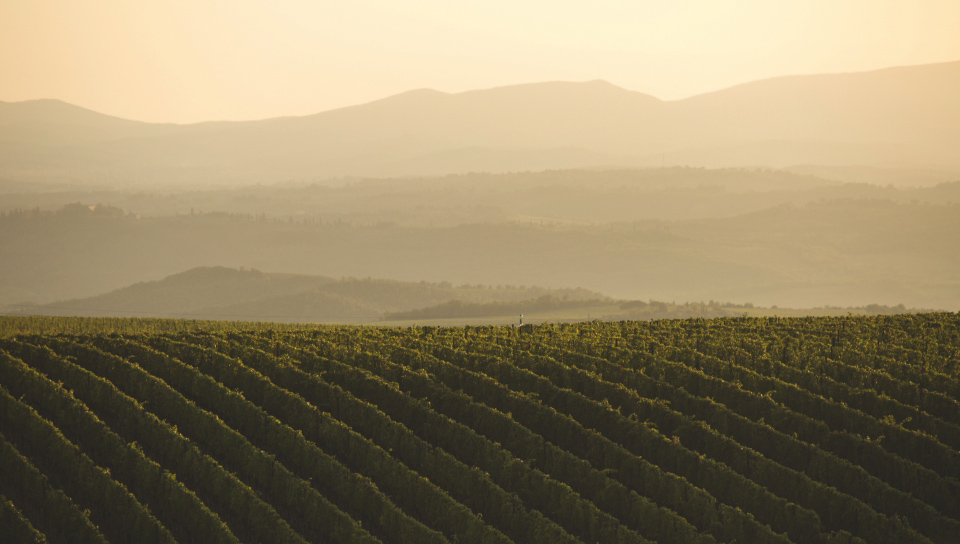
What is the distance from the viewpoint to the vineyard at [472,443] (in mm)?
15508

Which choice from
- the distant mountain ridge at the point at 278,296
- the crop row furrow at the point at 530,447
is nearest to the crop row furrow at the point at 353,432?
the crop row furrow at the point at 530,447

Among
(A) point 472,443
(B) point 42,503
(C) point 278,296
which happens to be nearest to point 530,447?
(A) point 472,443

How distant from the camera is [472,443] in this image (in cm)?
1764

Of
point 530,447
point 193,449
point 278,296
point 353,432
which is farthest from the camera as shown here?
point 278,296

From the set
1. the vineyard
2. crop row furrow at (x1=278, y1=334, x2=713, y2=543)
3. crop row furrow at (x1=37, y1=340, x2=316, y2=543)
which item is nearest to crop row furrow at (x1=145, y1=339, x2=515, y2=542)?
the vineyard

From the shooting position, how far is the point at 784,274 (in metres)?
190

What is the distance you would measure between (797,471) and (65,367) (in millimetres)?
15492

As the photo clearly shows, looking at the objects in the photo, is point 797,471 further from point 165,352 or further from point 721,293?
point 721,293

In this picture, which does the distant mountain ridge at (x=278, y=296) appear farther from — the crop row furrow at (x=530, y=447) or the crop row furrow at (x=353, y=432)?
the crop row furrow at (x=353, y=432)

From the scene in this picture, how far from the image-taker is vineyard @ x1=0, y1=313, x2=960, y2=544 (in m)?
15.5

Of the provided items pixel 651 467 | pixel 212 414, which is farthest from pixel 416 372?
pixel 651 467

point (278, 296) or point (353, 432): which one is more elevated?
point (353, 432)

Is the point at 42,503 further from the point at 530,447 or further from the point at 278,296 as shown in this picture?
the point at 278,296

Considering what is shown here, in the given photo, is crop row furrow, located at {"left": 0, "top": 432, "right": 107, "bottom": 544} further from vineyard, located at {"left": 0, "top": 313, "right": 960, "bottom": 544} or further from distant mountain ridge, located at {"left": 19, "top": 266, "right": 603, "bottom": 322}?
distant mountain ridge, located at {"left": 19, "top": 266, "right": 603, "bottom": 322}
